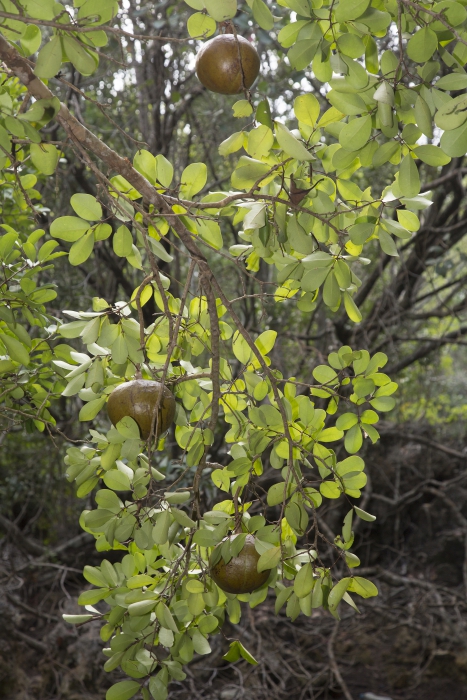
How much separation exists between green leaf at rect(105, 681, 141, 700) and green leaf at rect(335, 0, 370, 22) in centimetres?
105

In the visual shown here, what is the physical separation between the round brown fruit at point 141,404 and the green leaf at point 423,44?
599 mm

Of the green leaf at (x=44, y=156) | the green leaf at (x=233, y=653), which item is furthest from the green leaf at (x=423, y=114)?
the green leaf at (x=233, y=653)

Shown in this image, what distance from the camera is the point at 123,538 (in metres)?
1.04

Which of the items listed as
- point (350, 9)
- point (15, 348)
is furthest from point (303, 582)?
point (350, 9)

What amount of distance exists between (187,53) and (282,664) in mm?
3477

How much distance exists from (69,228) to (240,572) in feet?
2.02

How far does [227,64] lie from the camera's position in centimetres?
108

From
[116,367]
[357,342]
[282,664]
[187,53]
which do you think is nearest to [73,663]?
[282,664]

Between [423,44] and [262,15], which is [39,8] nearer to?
[262,15]

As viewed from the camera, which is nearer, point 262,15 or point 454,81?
point 454,81

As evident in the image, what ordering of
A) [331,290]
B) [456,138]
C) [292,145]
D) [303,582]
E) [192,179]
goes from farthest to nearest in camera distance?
[192,179] → [331,290] → [303,582] → [292,145] → [456,138]

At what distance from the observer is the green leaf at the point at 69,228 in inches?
40.8

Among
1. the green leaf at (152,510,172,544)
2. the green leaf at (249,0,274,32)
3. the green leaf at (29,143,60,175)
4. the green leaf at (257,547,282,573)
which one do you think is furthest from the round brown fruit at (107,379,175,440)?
the green leaf at (249,0,274,32)

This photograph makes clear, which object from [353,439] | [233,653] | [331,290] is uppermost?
[331,290]
